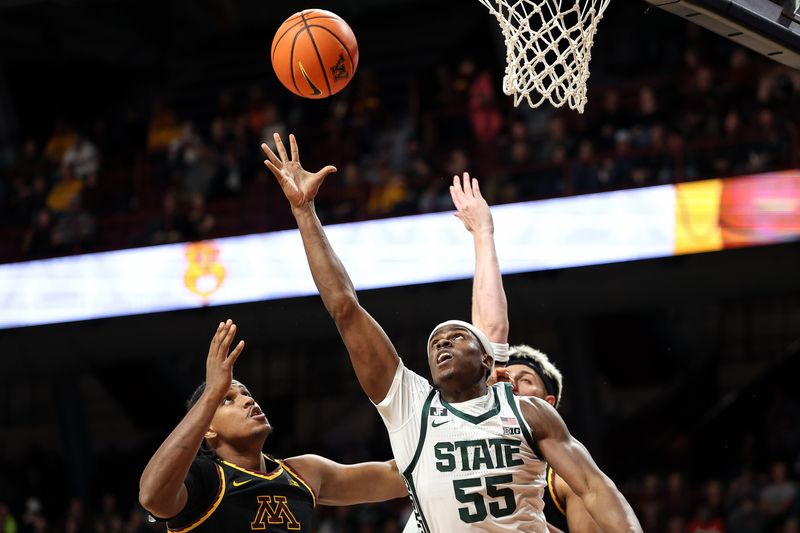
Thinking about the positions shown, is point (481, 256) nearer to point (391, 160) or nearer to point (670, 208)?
point (670, 208)

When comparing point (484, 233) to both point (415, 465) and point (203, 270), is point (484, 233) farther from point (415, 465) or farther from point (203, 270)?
point (203, 270)

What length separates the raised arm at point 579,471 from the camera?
400 centimetres

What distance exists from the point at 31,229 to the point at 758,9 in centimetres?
1131

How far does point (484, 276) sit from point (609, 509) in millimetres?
1543

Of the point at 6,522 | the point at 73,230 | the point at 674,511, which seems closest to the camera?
the point at 674,511

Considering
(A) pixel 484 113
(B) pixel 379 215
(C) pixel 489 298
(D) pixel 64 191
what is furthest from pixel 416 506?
(D) pixel 64 191

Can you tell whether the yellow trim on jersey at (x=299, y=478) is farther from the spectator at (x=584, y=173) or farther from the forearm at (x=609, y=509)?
the spectator at (x=584, y=173)

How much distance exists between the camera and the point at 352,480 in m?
4.98

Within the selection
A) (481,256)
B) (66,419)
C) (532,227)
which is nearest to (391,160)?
(532,227)

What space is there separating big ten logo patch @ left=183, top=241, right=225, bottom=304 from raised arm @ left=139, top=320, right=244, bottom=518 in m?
9.21

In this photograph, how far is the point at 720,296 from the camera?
12562mm

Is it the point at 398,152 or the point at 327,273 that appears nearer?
the point at 327,273

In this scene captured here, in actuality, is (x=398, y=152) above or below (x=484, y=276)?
above

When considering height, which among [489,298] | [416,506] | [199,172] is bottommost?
[416,506]
